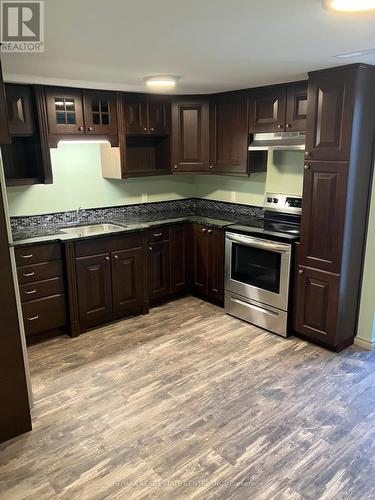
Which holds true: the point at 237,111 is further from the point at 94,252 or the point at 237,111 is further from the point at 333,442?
the point at 333,442

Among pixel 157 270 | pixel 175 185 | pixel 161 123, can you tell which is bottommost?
pixel 157 270

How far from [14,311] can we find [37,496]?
1006 millimetres

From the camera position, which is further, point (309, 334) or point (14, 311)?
point (309, 334)

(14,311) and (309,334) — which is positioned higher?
(14,311)

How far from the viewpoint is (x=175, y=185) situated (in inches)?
198

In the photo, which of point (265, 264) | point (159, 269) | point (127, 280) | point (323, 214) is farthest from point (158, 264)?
point (323, 214)

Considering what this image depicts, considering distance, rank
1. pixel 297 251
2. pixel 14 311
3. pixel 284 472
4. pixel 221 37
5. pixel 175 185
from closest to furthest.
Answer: pixel 221 37 < pixel 284 472 < pixel 14 311 < pixel 297 251 < pixel 175 185

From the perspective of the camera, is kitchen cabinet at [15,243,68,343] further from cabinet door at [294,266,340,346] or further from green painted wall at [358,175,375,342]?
green painted wall at [358,175,375,342]

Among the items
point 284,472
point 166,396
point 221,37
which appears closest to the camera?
point 221,37

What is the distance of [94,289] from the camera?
3850 millimetres

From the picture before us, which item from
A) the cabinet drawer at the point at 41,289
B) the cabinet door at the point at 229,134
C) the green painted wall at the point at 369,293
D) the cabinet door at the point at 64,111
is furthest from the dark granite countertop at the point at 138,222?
the green painted wall at the point at 369,293

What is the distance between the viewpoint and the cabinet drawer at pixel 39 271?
3438mm

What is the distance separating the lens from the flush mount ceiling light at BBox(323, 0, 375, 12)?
156 cm

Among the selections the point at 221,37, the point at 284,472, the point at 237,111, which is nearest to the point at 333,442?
the point at 284,472
